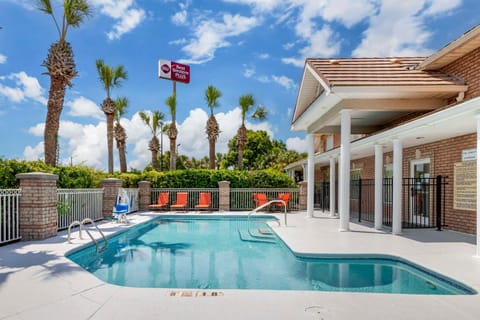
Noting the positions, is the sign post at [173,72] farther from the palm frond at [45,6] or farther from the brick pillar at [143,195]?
the palm frond at [45,6]

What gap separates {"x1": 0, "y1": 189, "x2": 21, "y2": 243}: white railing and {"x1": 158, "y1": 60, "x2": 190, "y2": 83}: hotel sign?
20.2 m

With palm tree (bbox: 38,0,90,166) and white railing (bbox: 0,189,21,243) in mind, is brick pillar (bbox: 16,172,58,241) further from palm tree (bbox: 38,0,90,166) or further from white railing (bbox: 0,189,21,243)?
palm tree (bbox: 38,0,90,166)

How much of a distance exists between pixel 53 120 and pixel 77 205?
4.21 m

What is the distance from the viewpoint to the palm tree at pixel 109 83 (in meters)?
24.2

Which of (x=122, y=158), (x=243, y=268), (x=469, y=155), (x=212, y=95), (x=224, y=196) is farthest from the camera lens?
(x=122, y=158)

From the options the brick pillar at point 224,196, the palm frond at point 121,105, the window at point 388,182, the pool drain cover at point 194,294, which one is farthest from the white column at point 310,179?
the palm frond at point 121,105

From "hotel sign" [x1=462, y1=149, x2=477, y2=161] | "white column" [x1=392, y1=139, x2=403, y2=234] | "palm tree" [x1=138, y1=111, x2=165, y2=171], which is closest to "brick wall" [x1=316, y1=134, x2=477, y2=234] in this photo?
"hotel sign" [x1=462, y1=149, x2=477, y2=161]

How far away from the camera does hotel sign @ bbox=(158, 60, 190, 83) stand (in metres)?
27.0

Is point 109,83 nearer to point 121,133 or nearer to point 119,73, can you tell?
point 119,73

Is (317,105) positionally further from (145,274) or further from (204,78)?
(204,78)

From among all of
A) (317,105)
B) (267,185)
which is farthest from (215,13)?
(267,185)

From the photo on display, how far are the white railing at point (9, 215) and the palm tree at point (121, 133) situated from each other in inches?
820

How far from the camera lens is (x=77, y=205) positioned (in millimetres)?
11266

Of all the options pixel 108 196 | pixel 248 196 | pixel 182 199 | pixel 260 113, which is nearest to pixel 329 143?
pixel 260 113
